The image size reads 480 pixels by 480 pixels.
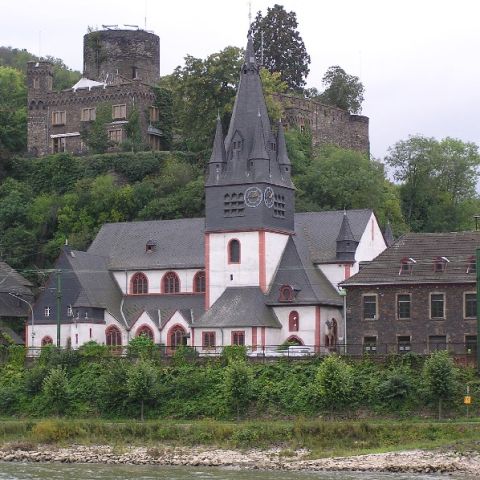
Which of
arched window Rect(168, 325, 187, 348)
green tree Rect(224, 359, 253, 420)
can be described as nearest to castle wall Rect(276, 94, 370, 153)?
arched window Rect(168, 325, 187, 348)

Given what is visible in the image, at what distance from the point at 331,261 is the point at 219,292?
7129mm

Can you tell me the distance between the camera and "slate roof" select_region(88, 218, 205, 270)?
102812 mm

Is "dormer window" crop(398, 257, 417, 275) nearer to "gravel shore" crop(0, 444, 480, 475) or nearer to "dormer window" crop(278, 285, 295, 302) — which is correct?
"dormer window" crop(278, 285, 295, 302)

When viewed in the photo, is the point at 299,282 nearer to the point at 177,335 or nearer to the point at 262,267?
the point at 262,267

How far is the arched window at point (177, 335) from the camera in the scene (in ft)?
324

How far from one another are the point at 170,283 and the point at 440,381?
108 feet

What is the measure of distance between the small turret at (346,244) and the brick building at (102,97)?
124 ft

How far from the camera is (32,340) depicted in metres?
102

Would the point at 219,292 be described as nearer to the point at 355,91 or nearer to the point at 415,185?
the point at 415,185

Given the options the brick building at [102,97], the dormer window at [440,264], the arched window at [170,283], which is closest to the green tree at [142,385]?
the dormer window at [440,264]

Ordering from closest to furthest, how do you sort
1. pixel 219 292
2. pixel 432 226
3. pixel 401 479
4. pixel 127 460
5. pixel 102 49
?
pixel 401 479 → pixel 127 460 → pixel 219 292 → pixel 432 226 → pixel 102 49

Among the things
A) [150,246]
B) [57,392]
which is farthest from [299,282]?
[57,392]

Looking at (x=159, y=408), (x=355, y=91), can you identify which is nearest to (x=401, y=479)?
(x=159, y=408)

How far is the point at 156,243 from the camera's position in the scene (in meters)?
105
